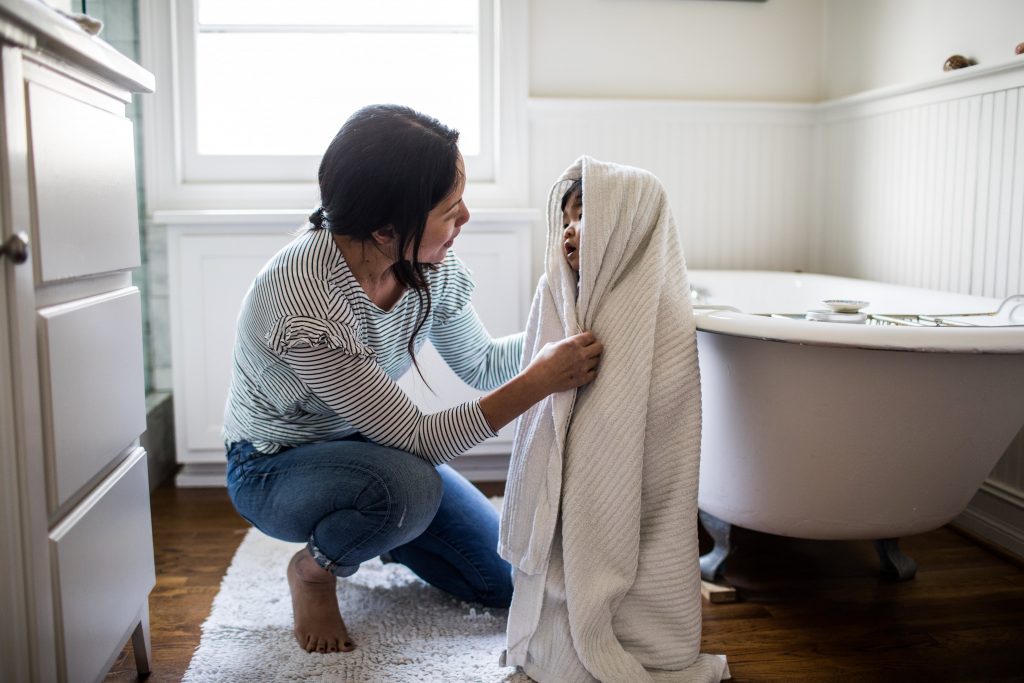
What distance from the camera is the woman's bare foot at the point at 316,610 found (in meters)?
1.42

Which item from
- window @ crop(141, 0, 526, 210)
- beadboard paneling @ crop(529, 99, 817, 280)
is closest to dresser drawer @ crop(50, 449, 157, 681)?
window @ crop(141, 0, 526, 210)

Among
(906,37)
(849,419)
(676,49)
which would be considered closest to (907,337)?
(849,419)

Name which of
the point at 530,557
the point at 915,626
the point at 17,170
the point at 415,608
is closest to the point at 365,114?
the point at 17,170

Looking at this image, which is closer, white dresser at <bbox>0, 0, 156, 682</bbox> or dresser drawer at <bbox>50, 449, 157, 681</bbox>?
white dresser at <bbox>0, 0, 156, 682</bbox>

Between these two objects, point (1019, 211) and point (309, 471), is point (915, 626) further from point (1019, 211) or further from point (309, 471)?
point (309, 471)

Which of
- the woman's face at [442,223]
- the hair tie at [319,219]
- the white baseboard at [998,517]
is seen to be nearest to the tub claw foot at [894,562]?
the white baseboard at [998,517]

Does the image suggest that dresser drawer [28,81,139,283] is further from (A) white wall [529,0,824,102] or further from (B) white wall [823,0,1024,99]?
(B) white wall [823,0,1024,99]

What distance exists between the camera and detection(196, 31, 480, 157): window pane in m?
2.49

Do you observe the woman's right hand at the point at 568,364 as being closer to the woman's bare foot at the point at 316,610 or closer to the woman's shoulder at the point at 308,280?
the woman's shoulder at the point at 308,280

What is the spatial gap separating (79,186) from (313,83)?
1.61 metres

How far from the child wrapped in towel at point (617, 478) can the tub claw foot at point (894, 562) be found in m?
0.48

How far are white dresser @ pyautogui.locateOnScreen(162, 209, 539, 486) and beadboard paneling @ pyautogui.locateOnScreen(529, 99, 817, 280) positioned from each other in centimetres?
19

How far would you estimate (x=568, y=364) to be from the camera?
1230 millimetres

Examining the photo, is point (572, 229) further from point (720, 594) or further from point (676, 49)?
point (676, 49)
